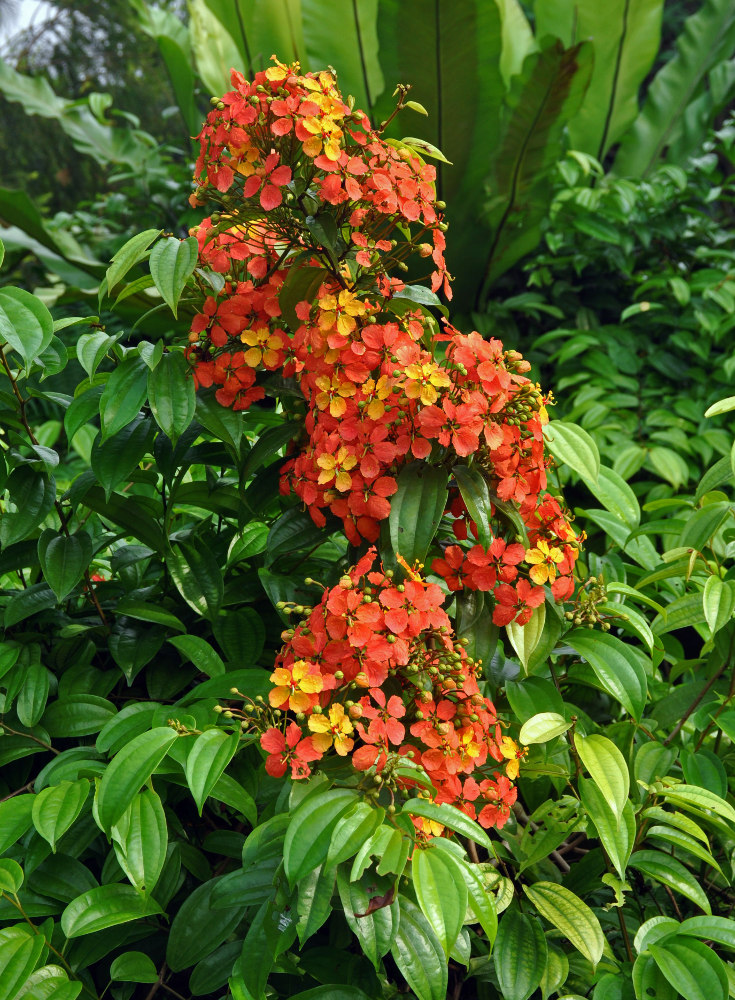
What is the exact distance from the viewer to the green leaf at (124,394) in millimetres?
848

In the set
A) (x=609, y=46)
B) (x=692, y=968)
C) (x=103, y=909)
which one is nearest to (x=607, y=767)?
(x=692, y=968)

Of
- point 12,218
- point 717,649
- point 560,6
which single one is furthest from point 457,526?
point 560,6

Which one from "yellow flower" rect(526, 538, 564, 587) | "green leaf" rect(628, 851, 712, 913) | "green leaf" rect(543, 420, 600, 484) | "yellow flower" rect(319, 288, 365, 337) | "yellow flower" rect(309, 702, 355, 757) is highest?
"yellow flower" rect(319, 288, 365, 337)

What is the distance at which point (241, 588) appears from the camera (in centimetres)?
109

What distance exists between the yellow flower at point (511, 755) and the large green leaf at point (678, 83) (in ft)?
10.7

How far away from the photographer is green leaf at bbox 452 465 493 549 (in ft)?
2.59

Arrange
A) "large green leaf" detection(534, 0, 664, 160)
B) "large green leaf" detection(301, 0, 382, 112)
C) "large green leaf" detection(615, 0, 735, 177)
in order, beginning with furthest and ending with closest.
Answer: "large green leaf" detection(615, 0, 735, 177) → "large green leaf" detection(534, 0, 664, 160) → "large green leaf" detection(301, 0, 382, 112)

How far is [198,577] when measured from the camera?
3.33ft

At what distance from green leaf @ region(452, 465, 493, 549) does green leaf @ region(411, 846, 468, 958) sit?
0.94 feet

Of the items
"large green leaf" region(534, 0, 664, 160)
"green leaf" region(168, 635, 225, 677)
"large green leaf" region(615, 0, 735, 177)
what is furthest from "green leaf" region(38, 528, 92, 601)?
"large green leaf" region(615, 0, 735, 177)

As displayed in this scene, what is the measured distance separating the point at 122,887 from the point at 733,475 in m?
0.78

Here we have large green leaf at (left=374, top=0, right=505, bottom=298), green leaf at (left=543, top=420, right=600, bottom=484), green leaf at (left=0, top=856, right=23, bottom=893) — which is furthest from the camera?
large green leaf at (left=374, top=0, right=505, bottom=298)

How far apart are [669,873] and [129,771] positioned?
58cm

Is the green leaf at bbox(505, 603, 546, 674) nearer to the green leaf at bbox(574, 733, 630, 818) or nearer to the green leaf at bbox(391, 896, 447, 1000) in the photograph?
the green leaf at bbox(574, 733, 630, 818)
